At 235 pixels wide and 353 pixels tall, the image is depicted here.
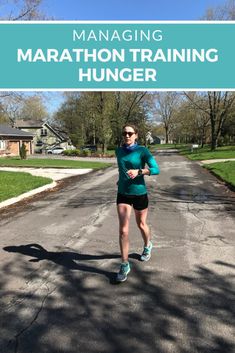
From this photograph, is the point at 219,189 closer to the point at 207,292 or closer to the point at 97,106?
the point at 207,292

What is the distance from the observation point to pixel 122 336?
326 centimetres

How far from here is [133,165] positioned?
473cm

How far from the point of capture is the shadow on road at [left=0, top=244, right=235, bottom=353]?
10.3 ft

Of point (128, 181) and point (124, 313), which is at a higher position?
point (128, 181)

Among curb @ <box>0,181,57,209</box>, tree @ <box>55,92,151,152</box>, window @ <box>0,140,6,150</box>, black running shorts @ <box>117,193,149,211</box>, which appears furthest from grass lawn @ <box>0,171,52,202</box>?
window @ <box>0,140,6,150</box>

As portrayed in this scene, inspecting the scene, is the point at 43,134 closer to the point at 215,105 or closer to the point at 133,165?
the point at 215,105

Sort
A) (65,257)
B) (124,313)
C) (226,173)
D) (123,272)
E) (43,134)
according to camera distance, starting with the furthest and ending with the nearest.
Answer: (43,134) < (226,173) < (65,257) < (123,272) < (124,313)

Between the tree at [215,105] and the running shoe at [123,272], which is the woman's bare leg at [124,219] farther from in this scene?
the tree at [215,105]

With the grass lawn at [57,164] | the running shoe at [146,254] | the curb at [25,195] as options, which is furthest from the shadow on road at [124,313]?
the grass lawn at [57,164]

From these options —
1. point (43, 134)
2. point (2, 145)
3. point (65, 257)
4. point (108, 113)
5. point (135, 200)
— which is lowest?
point (65, 257)

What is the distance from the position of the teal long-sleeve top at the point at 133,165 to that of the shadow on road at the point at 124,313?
1.14 meters

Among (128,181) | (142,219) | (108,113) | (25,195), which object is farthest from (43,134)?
(128,181)

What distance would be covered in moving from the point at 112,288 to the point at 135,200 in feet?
3.85

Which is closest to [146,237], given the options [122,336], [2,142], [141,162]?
[141,162]
